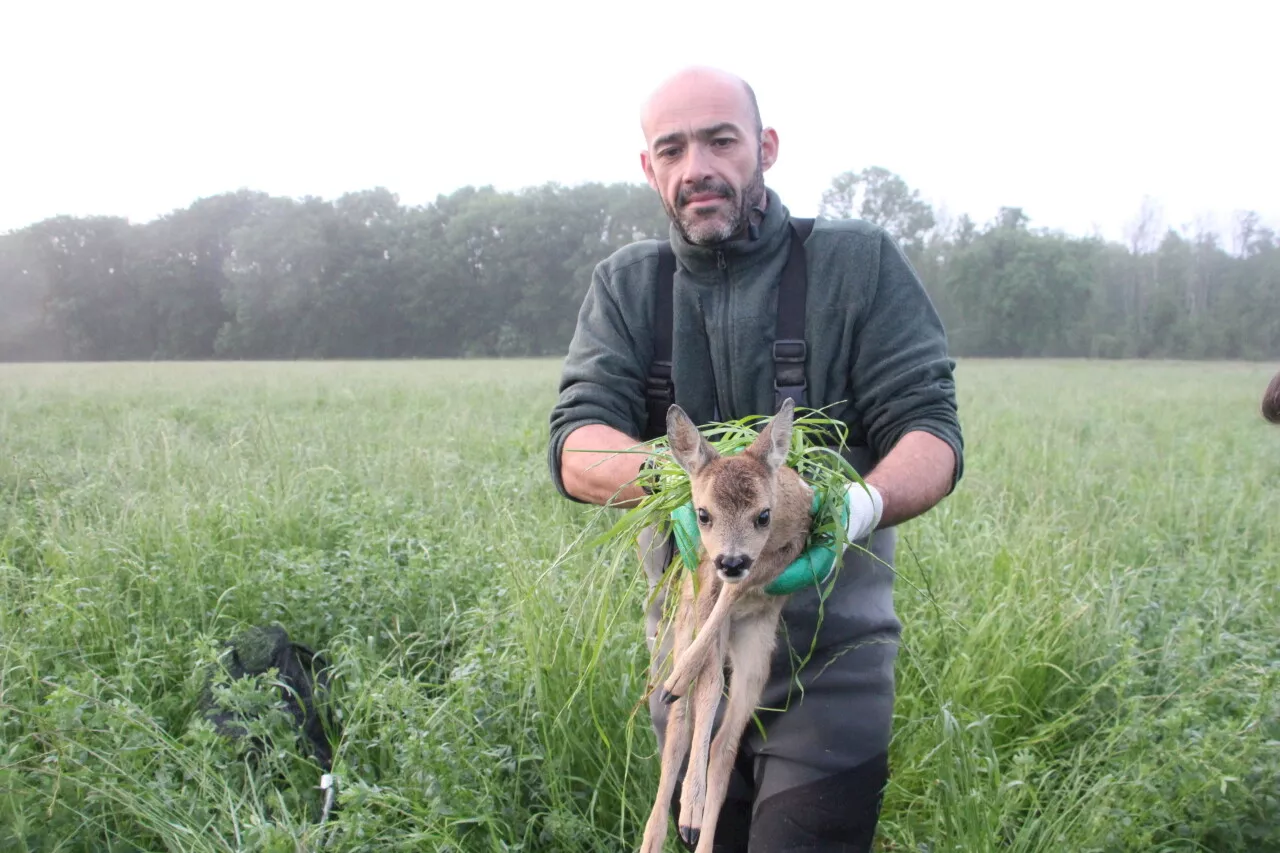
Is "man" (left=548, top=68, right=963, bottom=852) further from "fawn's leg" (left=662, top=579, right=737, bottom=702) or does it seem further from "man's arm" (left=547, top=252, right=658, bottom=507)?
"fawn's leg" (left=662, top=579, right=737, bottom=702)

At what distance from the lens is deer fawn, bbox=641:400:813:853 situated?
1.83 metres

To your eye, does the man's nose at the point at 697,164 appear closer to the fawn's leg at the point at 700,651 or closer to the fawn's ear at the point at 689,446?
the fawn's ear at the point at 689,446

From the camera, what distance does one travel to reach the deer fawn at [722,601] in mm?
1827

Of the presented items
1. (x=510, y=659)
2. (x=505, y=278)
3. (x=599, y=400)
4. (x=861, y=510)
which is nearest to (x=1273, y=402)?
(x=861, y=510)

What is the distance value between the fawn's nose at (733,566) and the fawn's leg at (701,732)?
0.60 feet

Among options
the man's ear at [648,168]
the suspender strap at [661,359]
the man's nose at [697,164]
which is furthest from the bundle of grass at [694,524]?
the man's ear at [648,168]

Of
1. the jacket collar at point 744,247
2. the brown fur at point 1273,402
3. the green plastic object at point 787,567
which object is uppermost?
the jacket collar at point 744,247

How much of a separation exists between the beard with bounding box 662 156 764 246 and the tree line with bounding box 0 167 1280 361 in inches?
1149

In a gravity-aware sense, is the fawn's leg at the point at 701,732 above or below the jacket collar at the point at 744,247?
below

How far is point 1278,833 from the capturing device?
2.75 metres

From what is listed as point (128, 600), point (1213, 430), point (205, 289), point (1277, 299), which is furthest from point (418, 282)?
point (128, 600)

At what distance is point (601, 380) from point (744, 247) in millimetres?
653

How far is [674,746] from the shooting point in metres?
1.99

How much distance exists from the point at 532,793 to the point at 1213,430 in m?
11.4
